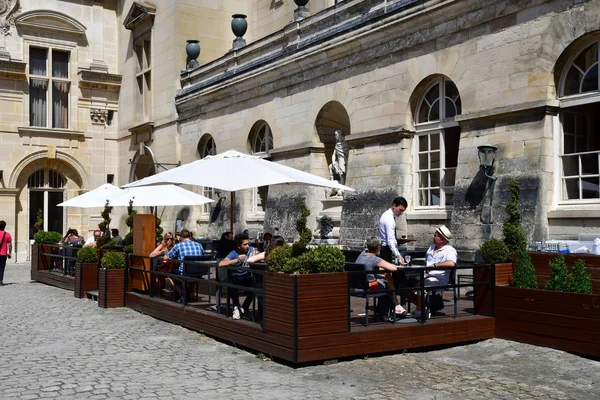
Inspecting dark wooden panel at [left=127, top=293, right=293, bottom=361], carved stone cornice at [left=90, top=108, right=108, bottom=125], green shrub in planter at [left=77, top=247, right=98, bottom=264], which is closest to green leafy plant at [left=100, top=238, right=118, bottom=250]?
green shrub in planter at [left=77, top=247, right=98, bottom=264]

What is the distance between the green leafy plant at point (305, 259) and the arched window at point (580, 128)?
516 centimetres

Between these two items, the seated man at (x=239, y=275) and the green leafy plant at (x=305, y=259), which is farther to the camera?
the seated man at (x=239, y=275)

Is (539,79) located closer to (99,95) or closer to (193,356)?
(193,356)

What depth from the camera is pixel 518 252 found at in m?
9.10

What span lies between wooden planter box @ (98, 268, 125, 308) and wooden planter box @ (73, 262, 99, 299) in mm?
1601

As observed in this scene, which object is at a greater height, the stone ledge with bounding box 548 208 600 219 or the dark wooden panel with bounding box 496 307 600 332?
the stone ledge with bounding box 548 208 600 219

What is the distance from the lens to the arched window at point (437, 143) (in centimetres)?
1395

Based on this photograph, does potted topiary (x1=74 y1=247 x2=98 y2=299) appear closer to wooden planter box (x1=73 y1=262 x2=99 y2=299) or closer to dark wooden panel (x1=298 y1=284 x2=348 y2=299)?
wooden planter box (x1=73 y1=262 x2=99 y2=299)

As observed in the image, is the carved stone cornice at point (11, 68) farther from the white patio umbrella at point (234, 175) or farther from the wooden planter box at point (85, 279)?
the white patio umbrella at point (234, 175)

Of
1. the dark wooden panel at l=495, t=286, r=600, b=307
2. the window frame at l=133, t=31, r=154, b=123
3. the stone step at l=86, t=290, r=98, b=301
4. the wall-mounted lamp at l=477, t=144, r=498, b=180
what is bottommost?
the stone step at l=86, t=290, r=98, b=301

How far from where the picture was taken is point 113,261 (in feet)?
43.2

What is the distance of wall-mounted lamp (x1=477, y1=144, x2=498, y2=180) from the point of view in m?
12.2

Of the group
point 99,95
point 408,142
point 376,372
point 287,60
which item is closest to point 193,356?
point 376,372

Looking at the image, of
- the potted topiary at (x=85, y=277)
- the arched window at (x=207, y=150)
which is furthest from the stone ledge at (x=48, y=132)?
the potted topiary at (x=85, y=277)
